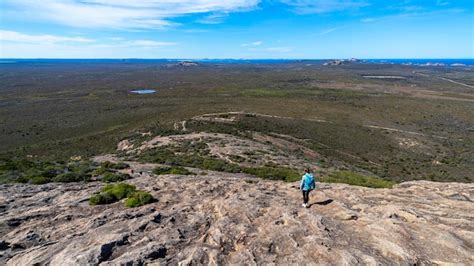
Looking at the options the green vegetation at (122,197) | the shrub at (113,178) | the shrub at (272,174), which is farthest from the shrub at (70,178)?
the shrub at (272,174)

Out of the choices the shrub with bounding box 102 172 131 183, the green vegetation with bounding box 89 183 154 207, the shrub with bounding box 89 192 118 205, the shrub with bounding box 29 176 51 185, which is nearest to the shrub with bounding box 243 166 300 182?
the shrub with bounding box 102 172 131 183

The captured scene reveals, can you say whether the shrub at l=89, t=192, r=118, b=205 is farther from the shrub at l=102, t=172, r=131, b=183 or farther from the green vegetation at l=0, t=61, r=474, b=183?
the green vegetation at l=0, t=61, r=474, b=183

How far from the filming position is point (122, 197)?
16.6 meters

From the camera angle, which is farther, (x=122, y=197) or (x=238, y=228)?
(x=122, y=197)

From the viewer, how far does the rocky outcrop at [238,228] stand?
1012 centimetres

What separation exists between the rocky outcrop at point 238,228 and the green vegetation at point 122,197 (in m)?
0.50

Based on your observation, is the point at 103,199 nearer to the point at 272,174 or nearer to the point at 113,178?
the point at 113,178

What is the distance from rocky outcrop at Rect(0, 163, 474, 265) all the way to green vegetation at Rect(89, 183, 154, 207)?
501 millimetres

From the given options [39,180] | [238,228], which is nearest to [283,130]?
[39,180]

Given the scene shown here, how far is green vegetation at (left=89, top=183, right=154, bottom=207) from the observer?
50.7 feet

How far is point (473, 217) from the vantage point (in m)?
13.5

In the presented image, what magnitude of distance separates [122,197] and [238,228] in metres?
7.53

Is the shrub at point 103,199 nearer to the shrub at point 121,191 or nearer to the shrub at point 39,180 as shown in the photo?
the shrub at point 121,191

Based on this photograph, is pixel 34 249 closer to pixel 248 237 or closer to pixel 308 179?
pixel 248 237
